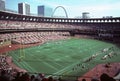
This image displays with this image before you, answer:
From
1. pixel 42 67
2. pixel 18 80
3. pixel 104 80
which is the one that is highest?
pixel 104 80

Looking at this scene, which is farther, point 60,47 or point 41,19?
point 41,19

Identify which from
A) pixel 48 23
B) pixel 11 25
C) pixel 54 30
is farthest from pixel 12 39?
pixel 48 23

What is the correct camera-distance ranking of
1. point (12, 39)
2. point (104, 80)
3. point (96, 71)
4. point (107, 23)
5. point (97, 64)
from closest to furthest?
point (104, 80) < point (96, 71) < point (97, 64) < point (12, 39) < point (107, 23)

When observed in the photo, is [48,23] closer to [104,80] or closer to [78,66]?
[78,66]

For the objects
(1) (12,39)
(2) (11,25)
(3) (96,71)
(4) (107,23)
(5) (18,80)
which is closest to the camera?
(5) (18,80)

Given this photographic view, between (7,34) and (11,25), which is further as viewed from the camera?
(11,25)

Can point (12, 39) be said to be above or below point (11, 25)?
below

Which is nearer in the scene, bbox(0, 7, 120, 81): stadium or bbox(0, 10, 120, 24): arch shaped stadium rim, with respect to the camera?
bbox(0, 7, 120, 81): stadium

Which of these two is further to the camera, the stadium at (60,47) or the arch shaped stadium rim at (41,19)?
the arch shaped stadium rim at (41,19)
